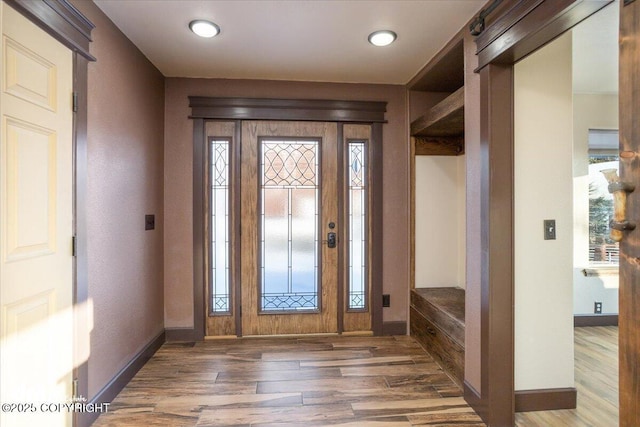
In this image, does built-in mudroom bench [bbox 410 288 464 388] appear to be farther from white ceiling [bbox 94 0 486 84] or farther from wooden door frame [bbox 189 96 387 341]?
white ceiling [bbox 94 0 486 84]

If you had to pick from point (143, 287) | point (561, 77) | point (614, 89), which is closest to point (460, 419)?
point (561, 77)

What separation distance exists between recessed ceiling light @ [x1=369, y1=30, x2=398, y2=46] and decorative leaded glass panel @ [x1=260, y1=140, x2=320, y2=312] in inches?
43.7

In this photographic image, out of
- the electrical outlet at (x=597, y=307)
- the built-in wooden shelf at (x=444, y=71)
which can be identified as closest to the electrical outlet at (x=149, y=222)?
the built-in wooden shelf at (x=444, y=71)

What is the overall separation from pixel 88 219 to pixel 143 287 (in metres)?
0.94

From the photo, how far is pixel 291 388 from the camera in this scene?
2309mm

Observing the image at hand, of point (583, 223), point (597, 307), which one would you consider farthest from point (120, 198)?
point (597, 307)

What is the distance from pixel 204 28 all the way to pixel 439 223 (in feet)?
8.69

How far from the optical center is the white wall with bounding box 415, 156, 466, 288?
329cm

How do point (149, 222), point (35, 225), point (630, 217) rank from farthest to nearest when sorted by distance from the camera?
point (149, 222)
point (35, 225)
point (630, 217)

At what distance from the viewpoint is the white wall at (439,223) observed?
10.8 feet

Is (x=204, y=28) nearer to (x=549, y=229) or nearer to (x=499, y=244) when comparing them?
(x=499, y=244)

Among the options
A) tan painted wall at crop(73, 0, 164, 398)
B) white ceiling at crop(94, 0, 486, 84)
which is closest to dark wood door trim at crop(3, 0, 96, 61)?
tan painted wall at crop(73, 0, 164, 398)

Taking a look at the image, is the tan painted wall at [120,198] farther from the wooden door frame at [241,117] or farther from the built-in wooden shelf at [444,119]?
the built-in wooden shelf at [444,119]

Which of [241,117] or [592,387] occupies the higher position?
Answer: [241,117]
